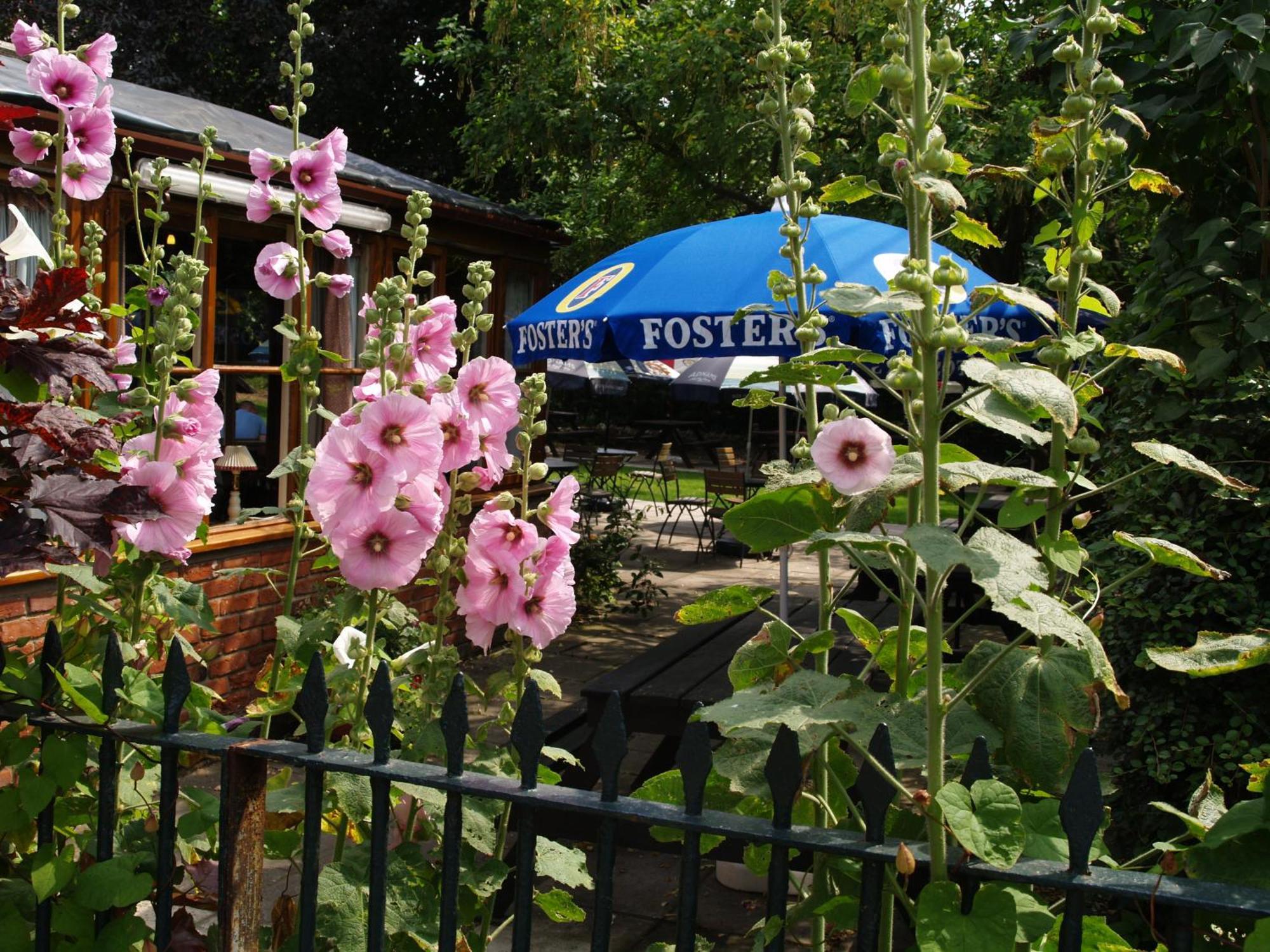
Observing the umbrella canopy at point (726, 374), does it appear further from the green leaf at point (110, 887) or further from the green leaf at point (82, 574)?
the green leaf at point (110, 887)

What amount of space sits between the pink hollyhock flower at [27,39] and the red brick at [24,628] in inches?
112

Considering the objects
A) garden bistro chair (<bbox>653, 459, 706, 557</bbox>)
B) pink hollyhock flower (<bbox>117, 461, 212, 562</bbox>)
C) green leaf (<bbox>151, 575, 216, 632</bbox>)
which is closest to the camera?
pink hollyhock flower (<bbox>117, 461, 212, 562</bbox>)

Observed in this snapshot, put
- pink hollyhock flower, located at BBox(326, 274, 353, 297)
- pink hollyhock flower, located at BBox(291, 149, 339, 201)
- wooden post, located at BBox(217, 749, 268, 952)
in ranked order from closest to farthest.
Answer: wooden post, located at BBox(217, 749, 268, 952) → pink hollyhock flower, located at BBox(291, 149, 339, 201) → pink hollyhock flower, located at BBox(326, 274, 353, 297)

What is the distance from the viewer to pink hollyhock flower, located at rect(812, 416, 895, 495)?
1388mm

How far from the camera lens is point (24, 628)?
4605 mm

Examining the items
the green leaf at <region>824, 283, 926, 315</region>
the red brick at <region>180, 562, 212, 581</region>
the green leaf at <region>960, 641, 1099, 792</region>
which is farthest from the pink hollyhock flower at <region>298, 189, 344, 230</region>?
the red brick at <region>180, 562, 212, 581</region>

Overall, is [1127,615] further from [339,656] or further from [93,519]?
[93,519]

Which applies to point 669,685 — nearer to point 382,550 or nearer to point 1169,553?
point 382,550

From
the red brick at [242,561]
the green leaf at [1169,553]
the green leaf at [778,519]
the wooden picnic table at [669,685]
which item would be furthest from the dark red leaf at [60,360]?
the red brick at [242,561]

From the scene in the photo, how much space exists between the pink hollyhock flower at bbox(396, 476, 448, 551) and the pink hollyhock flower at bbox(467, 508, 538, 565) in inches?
3.2

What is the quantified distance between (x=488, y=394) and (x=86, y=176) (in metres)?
0.99

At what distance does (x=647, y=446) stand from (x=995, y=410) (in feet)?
78.4

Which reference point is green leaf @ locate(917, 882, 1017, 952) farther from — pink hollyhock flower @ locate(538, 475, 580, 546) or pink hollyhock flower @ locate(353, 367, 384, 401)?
pink hollyhock flower @ locate(353, 367, 384, 401)

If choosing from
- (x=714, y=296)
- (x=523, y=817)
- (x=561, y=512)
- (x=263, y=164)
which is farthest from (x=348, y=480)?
(x=714, y=296)
